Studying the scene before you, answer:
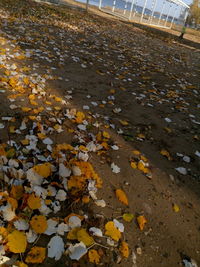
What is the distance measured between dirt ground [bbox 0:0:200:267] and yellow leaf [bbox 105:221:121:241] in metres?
0.08

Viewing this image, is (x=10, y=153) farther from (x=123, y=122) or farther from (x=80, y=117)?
(x=123, y=122)

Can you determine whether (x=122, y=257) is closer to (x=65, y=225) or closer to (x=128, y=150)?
(x=65, y=225)

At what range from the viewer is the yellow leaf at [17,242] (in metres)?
1.53

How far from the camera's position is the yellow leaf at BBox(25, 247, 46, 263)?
1.53m

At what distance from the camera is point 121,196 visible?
86.7 inches

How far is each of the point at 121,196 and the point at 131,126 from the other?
142 centimetres

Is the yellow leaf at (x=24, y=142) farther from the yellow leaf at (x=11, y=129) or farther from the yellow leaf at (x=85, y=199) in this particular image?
the yellow leaf at (x=85, y=199)

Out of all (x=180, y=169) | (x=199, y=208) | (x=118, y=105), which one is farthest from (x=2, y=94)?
(x=199, y=208)

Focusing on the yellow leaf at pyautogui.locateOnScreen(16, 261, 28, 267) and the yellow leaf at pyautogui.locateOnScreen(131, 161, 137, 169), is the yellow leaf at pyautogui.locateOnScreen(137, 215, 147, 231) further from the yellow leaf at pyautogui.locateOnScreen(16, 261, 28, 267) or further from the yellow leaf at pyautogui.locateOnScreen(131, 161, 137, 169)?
the yellow leaf at pyautogui.locateOnScreen(16, 261, 28, 267)

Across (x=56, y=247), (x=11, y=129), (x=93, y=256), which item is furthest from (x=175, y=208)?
(x=11, y=129)

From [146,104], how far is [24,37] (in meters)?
4.32

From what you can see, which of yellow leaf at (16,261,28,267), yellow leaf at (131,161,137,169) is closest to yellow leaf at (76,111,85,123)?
yellow leaf at (131,161,137,169)

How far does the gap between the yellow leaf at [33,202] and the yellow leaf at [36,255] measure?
1.06 feet


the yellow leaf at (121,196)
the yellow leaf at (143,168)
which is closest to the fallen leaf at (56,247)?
the yellow leaf at (121,196)
